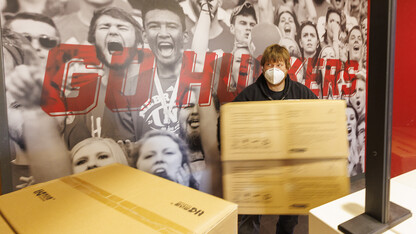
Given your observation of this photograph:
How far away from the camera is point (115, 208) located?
63 cm

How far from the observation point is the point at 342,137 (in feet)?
3.36

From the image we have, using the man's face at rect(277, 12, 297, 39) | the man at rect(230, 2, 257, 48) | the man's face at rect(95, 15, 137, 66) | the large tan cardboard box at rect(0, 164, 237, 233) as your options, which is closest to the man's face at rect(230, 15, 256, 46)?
the man at rect(230, 2, 257, 48)

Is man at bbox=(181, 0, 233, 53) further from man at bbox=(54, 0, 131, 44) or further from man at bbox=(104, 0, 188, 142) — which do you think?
man at bbox=(54, 0, 131, 44)

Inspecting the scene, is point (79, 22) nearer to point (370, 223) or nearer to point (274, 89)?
point (274, 89)

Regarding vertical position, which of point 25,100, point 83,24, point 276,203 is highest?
point 83,24

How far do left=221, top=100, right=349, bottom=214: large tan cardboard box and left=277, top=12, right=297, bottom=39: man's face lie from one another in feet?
4.40

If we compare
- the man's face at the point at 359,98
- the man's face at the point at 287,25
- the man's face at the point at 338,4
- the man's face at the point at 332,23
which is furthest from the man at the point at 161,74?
the man's face at the point at 359,98

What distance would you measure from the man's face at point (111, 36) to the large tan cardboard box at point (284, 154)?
864mm

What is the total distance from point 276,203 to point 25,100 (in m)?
1.38

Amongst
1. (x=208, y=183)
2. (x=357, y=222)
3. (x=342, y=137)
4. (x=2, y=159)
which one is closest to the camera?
(x=357, y=222)

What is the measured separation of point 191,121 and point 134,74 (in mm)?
536

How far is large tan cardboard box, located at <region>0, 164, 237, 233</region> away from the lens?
1.81 feet

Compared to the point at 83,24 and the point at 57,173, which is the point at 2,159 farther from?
the point at 83,24

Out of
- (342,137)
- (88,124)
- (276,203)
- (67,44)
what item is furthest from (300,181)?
(67,44)
